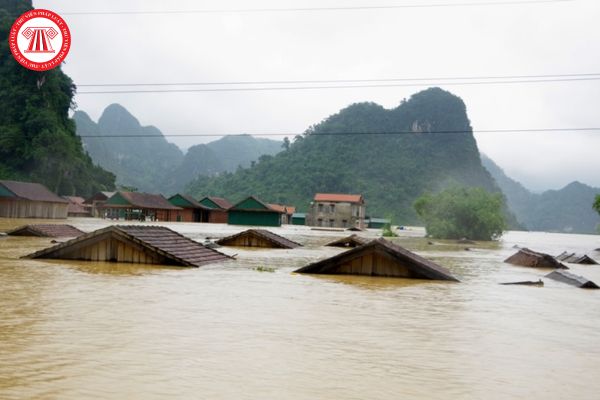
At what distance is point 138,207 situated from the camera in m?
68.4

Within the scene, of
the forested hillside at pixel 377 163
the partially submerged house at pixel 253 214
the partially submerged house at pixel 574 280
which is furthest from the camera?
the forested hillside at pixel 377 163

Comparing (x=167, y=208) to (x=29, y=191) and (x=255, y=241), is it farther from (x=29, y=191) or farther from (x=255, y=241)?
(x=255, y=241)

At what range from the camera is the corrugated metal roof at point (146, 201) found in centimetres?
6819

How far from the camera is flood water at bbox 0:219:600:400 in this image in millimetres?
4973

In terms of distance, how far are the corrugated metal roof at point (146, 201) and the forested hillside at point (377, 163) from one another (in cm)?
5106

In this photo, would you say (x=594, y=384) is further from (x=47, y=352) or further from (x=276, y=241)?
(x=276, y=241)

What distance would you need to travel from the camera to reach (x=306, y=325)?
7.93 meters

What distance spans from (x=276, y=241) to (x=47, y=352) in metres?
21.1

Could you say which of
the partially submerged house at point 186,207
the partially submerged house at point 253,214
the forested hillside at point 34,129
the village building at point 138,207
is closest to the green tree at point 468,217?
the partially submerged house at point 253,214

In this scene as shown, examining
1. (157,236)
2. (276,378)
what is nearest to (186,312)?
(276,378)

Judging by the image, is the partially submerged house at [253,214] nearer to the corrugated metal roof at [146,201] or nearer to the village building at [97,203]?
the corrugated metal roof at [146,201]

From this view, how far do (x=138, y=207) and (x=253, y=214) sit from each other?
47.5 ft

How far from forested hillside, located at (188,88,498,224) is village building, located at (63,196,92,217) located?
166ft

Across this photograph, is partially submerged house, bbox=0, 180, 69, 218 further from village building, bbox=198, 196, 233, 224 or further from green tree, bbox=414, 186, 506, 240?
green tree, bbox=414, 186, 506, 240
